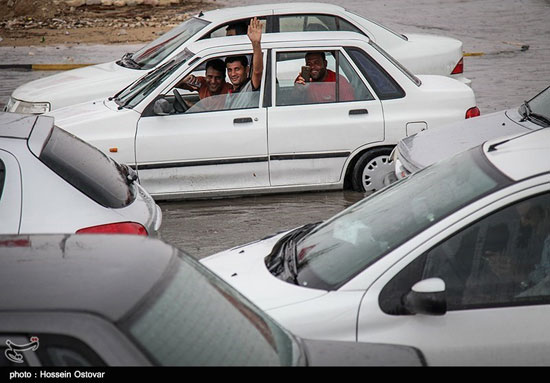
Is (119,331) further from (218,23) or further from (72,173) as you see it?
(218,23)

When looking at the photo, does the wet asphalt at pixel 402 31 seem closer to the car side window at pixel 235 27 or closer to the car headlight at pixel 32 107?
the car headlight at pixel 32 107

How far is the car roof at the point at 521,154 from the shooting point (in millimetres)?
4285

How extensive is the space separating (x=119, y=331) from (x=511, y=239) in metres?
2.24

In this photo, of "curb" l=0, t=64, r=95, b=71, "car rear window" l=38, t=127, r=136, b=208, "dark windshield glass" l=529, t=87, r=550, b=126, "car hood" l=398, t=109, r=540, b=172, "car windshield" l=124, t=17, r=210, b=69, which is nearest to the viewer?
"car rear window" l=38, t=127, r=136, b=208

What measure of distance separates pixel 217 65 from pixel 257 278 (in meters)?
4.74

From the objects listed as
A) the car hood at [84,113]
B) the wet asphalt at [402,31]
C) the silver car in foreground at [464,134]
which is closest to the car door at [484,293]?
the silver car in foreground at [464,134]

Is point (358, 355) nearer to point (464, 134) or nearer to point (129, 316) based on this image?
point (129, 316)

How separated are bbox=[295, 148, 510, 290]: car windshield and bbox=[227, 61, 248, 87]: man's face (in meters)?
4.00

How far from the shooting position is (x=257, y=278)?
14.7 ft

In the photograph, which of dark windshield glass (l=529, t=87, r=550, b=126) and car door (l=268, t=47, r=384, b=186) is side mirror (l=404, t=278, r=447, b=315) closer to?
Result: dark windshield glass (l=529, t=87, r=550, b=126)

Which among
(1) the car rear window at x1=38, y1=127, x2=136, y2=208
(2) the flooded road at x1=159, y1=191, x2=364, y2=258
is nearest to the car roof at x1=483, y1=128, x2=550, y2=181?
(1) the car rear window at x1=38, y1=127, x2=136, y2=208

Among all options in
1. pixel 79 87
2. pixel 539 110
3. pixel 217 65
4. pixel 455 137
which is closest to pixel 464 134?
pixel 455 137

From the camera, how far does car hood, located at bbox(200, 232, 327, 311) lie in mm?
4191

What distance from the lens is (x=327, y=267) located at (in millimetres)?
4438
